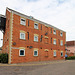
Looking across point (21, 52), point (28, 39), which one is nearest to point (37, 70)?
point (21, 52)

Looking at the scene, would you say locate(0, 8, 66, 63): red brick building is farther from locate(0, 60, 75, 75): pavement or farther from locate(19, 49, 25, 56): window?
locate(0, 60, 75, 75): pavement

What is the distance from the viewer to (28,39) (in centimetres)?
1903

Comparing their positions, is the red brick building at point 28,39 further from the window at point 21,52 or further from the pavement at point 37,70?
the pavement at point 37,70

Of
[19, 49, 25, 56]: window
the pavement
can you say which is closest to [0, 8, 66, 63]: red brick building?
[19, 49, 25, 56]: window

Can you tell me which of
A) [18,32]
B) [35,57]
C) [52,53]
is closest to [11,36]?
[18,32]

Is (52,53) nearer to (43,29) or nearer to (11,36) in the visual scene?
(43,29)

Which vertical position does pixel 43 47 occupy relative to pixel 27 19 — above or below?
below

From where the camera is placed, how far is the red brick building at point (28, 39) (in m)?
16.7

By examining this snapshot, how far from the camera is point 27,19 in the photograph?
1947cm

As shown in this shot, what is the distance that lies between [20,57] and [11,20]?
674 centimetres

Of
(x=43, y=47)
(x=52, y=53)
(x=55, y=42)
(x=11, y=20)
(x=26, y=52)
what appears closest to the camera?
(x=11, y=20)

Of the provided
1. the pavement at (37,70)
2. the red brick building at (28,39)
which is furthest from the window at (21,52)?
the pavement at (37,70)

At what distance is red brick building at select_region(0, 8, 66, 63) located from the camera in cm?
1666

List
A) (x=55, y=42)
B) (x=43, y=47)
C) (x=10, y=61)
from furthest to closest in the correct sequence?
(x=55, y=42) → (x=43, y=47) → (x=10, y=61)
